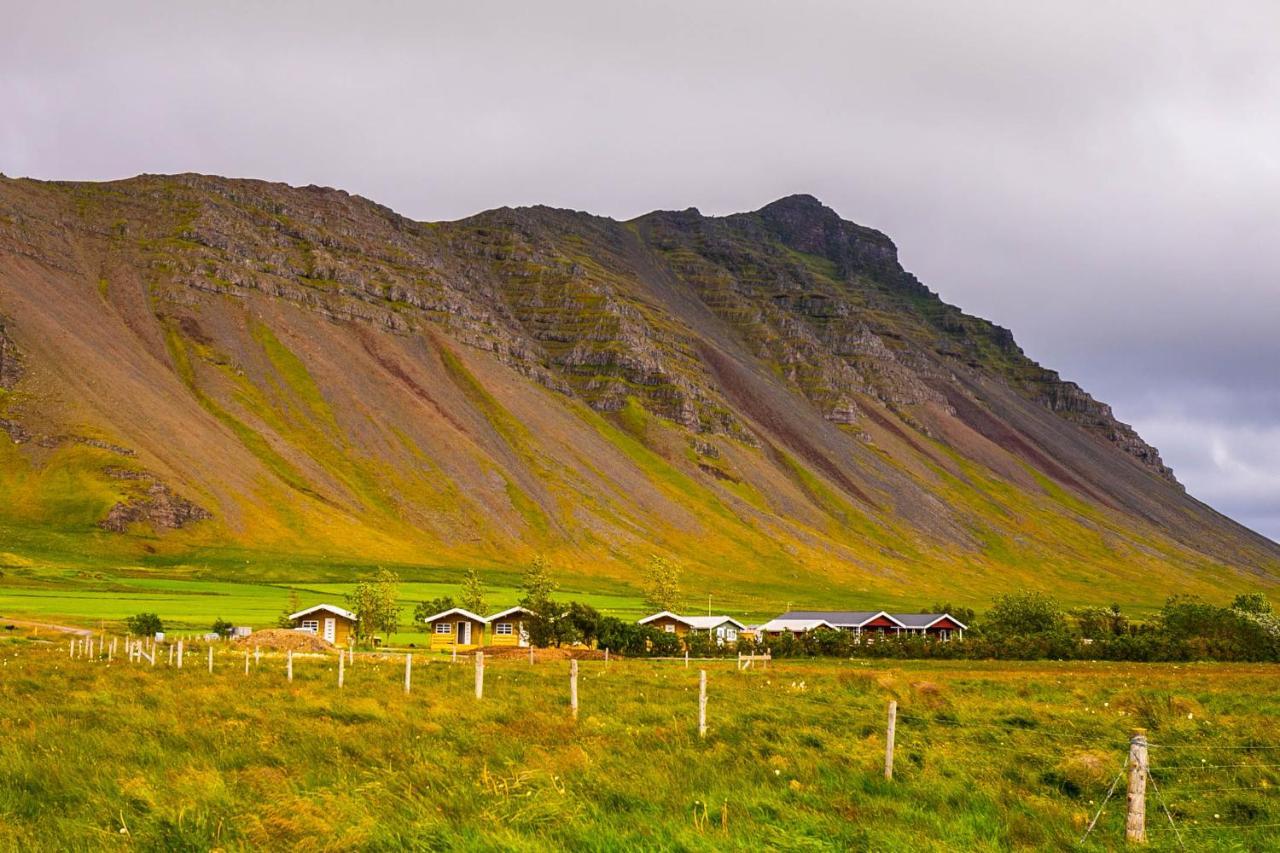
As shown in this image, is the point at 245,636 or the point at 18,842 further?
the point at 245,636

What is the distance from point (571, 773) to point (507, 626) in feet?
328

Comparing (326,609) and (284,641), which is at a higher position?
(326,609)

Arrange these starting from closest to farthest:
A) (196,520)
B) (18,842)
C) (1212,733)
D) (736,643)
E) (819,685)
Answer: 1. (18,842)
2. (1212,733)
3. (819,685)
4. (736,643)
5. (196,520)

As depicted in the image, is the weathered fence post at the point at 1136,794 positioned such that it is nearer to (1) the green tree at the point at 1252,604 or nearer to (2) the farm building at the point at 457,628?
(2) the farm building at the point at 457,628

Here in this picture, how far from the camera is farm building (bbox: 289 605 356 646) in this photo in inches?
4203

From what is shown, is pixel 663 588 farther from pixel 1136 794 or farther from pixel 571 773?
pixel 1136 794

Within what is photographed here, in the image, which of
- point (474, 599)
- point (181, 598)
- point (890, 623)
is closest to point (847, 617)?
point (890, 623)

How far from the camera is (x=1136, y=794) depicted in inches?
536

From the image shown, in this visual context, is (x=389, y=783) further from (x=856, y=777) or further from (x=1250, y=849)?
(x=1250, y=849)

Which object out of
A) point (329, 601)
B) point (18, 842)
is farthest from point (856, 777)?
point (329, 601)

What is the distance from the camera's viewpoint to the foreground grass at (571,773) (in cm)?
1295

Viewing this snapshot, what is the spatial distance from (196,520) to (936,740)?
19738 centimetres

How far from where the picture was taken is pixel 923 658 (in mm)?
88938

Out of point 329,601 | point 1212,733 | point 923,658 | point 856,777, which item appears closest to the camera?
point 856,777
